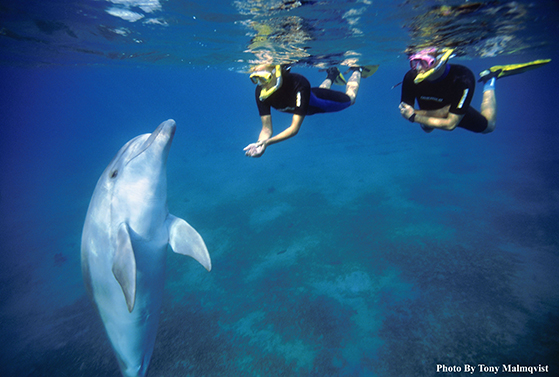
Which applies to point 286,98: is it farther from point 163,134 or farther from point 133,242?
point 133,242

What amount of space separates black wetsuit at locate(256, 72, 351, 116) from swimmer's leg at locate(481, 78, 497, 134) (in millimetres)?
2926

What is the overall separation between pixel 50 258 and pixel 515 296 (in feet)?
52.4

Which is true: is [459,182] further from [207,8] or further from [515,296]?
[207,8]

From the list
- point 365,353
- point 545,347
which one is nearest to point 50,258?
point 365,353

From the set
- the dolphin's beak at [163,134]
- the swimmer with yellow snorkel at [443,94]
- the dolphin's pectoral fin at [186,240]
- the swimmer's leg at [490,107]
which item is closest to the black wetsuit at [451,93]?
the swimmer with yellow snorkel at [443,94]

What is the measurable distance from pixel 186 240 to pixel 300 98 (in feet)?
10.3

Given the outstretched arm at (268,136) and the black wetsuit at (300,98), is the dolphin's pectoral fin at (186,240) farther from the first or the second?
the black wetsuit at (300,98)

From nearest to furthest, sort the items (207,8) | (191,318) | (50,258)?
(191,318)
(207,8)
(50,258)

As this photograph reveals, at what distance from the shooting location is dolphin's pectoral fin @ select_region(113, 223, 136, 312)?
250 centimetres

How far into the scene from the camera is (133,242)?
3025mm

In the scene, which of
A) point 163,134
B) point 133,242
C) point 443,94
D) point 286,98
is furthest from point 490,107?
point 133,242

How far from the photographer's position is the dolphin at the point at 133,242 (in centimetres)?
279

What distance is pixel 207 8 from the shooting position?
6945 millimetres

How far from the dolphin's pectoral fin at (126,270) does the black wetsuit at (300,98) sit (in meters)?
3.48
